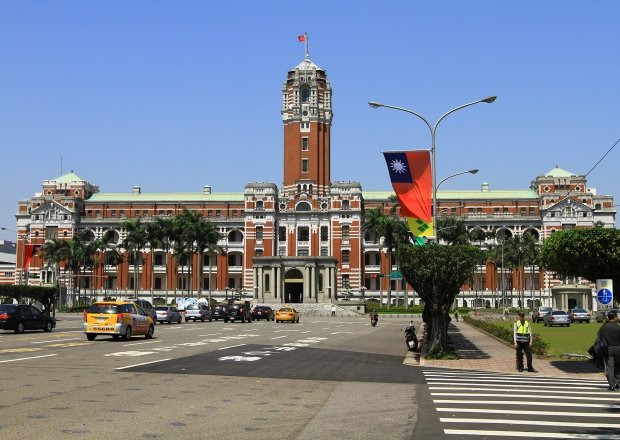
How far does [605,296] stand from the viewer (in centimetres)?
2452

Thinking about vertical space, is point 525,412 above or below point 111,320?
below

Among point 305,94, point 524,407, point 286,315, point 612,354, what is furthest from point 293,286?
point 524,407

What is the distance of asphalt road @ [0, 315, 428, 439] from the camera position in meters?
11.0

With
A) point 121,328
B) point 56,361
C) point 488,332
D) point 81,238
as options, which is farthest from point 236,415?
point 81,238

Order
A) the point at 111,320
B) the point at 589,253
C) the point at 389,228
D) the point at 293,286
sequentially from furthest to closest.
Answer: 1. the point at 293,286
2. the point at 389,228
3. the point at 111,320
4. the point at 589,253

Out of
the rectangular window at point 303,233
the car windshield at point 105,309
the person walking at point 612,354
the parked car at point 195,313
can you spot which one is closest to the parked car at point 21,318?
the car windshield at point 105,309

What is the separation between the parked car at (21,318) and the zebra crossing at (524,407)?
26.1 meters

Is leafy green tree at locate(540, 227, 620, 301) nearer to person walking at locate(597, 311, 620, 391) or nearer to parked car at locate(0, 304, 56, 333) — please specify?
person walking at locate(597, 311, 620, 391)

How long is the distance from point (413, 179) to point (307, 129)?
95.9 m

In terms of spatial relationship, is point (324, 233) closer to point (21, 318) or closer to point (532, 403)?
point (21, 318)

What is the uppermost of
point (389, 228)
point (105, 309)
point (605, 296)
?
point (389, 228)

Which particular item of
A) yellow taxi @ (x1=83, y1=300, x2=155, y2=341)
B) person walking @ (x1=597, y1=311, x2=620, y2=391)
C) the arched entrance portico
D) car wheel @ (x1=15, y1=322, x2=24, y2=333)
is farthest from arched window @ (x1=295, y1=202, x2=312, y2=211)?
person walking @ (x1=597, y1=311, x2=620, y2=391)

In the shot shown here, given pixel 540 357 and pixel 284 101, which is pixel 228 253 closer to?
pixel 284 101

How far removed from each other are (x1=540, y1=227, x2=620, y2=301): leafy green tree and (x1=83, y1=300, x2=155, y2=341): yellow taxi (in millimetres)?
18323
